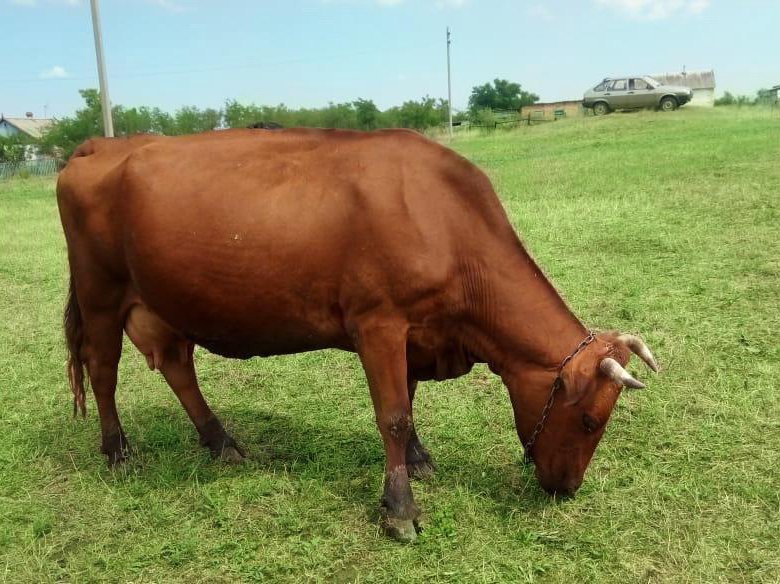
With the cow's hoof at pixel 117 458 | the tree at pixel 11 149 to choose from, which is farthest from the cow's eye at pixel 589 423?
the tree at pixel 11 149

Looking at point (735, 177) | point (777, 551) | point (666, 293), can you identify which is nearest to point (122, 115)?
point (735, 177)

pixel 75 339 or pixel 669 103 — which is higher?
pixel 669 103

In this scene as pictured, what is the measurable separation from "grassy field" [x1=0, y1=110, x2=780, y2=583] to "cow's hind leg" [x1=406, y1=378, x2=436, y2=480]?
86mm

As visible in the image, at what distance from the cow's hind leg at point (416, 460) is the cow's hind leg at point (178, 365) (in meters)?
1.14

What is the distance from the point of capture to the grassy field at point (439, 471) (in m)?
3.33

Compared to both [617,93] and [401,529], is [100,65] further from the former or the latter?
[617,93]

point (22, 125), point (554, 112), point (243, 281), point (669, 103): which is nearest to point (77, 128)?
point (554, 112)

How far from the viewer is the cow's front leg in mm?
3531

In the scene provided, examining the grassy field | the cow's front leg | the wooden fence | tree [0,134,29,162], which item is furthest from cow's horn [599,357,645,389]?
tree [0,134,29,162]

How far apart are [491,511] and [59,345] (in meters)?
4.97

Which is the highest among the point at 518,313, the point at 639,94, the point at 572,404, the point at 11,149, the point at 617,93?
the point at 617,93

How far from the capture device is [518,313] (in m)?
3.57

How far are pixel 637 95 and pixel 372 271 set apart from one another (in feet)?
101

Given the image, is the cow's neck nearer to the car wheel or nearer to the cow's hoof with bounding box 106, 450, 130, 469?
the cow's hoof with bounding box 106, 450, 130, 469
